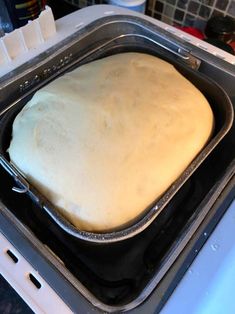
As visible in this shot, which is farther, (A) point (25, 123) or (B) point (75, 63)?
(B) point (75, 63)

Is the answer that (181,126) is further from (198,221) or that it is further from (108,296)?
(108,296)

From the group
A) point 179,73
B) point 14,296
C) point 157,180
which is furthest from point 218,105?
point 14,296

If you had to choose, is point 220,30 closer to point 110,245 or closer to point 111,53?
point 111,53

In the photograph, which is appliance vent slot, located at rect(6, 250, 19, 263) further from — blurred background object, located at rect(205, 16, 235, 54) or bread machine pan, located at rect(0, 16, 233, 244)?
blurred background object, located at rect(205, 16, 235, 54)

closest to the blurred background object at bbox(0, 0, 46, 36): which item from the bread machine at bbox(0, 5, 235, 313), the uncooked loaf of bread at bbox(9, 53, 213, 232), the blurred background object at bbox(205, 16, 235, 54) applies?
the bread machine at bbox(0, 5, 235, 313)

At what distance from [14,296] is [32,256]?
0.06 metres

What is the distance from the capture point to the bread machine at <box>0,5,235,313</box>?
388 millimetres

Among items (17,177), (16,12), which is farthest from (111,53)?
(17,177)

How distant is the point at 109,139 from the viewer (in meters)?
0.44

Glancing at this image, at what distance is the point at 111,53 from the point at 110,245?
356 millimetres

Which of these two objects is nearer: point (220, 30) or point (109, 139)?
point (109, 139)

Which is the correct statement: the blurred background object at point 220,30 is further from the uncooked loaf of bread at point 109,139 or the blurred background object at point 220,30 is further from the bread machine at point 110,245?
the uncooked loaf of bread at point 109,139

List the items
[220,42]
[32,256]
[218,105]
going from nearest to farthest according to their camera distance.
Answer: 1. [32,256]
2. [218,105]
3. [220,42]

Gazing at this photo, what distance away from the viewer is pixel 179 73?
0.56m
